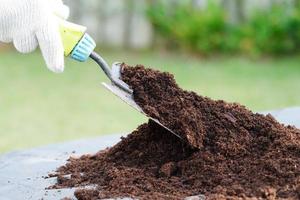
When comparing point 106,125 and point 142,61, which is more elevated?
point 142,61

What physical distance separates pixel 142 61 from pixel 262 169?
4.02m

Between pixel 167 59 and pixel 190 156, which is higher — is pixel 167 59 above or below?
above

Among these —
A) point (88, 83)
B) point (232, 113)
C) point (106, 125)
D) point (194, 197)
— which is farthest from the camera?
point (88, 83)

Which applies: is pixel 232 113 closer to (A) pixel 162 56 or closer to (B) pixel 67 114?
(B) pixel 67 114

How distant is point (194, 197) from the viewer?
1.68 m

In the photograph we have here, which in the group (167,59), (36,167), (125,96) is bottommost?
(36,167)

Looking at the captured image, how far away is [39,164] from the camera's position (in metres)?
2.11

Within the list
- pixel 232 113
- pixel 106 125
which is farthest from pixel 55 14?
pixel 106 125

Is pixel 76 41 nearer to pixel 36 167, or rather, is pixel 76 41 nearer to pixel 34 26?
pixel 34 26

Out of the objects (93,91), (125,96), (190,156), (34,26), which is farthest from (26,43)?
(93,91)

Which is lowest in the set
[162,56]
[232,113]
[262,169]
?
[262,169]

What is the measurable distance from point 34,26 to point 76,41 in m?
0.11

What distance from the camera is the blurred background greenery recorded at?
480cm

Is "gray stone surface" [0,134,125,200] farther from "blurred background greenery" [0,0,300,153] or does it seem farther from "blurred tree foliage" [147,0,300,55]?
"blurred tree foliage" [147,0,300,55]
